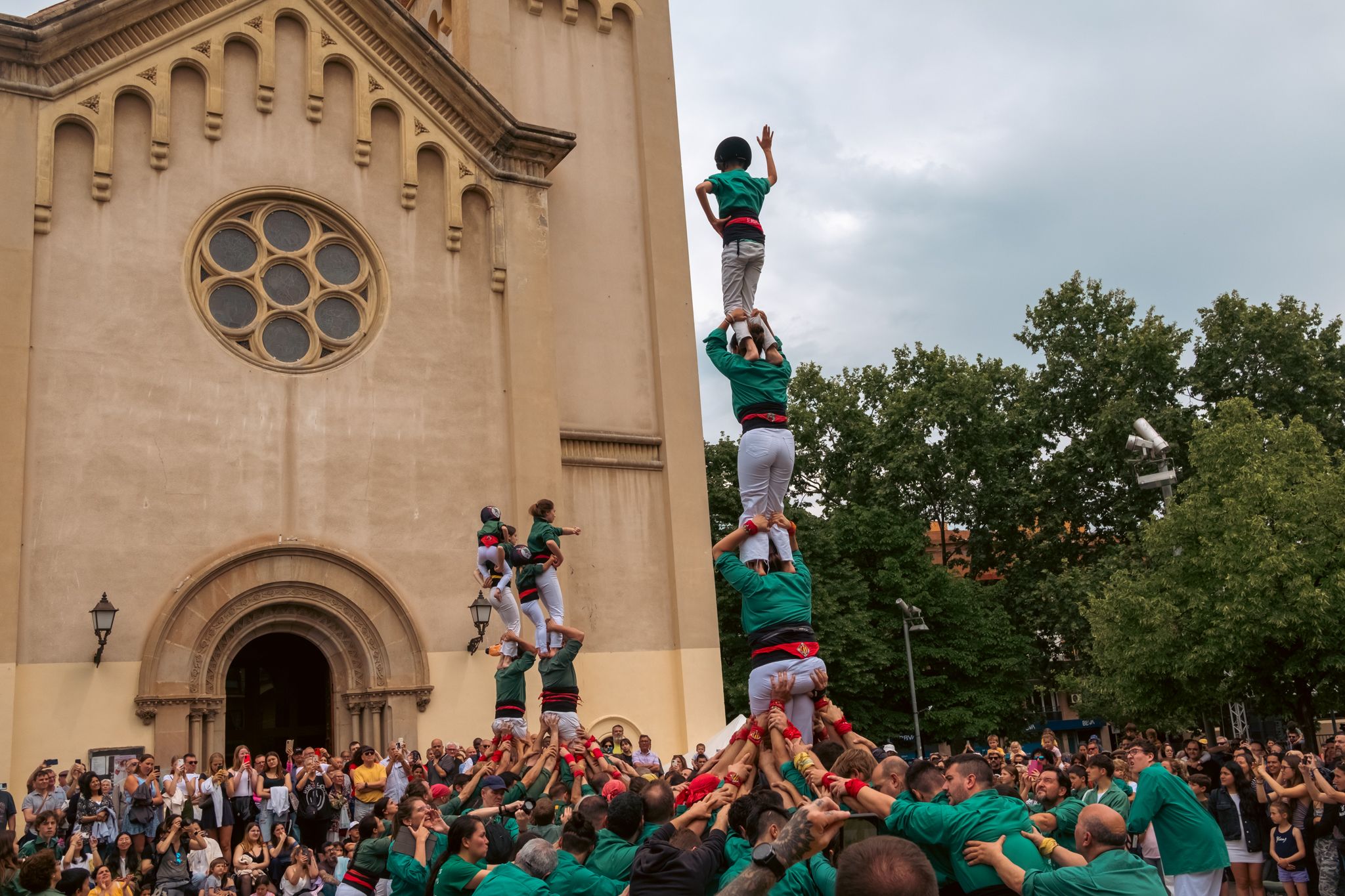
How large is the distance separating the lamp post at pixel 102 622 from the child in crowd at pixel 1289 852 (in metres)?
15.7

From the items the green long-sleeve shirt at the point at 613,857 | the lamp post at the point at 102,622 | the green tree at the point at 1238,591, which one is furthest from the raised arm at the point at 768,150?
the green tree at the point at 1238,591

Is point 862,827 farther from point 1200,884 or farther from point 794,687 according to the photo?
point 1200,884

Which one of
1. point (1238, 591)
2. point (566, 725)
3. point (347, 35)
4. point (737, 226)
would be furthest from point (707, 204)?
point (1238, 591)

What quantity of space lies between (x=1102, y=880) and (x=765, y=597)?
4288mm

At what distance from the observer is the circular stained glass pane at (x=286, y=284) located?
863 inches

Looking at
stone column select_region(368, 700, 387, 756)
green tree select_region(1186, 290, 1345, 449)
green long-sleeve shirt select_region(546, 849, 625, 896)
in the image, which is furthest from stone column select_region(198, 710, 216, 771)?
green tree select_region(1186, 290, 1345, 449)

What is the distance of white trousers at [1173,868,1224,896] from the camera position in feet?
31.5

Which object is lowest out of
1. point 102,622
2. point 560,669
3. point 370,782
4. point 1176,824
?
point 1176,824

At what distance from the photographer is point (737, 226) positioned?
10641 millimetres

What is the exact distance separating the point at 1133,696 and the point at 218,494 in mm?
21028

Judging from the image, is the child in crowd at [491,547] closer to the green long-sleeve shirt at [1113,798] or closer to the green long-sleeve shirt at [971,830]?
the green long-sleeve shirt at [1113,798]

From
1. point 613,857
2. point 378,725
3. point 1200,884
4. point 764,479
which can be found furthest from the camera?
point 378,725

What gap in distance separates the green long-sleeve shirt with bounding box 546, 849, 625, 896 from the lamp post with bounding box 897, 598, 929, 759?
28.3 meters

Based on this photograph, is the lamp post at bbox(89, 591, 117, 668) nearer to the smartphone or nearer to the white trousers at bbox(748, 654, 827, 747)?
the white trousers at bbox(748, 654, 827, 747)
